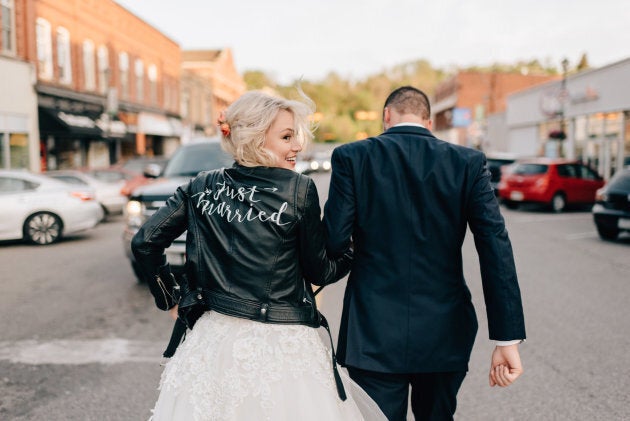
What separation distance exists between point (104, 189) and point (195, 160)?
29.1 ft

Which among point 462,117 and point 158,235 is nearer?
point 158,235

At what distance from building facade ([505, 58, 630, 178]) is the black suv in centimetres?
2184

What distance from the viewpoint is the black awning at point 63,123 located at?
23.5 meters

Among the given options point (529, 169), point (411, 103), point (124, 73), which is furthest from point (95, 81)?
point (411, 103)

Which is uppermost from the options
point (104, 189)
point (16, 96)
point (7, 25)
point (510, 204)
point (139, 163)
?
point (7, 25)

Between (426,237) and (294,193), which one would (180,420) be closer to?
(294,193)

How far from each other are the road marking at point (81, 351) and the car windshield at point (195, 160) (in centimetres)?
351

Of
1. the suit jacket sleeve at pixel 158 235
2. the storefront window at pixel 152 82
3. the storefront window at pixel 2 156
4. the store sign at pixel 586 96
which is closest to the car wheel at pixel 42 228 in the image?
the storefront window at pixel 2 156

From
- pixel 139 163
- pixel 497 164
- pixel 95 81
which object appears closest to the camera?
pixel 139 163

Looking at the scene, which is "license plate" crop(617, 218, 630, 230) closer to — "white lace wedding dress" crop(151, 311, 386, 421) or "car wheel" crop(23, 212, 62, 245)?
"white lace wedding dress" crop(151, 311, 386, 421)

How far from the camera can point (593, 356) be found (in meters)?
5.22

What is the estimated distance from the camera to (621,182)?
11930 mm

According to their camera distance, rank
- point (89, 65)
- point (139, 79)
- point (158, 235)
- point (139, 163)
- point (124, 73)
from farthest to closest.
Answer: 1. point (139, 79)
2. point (124, 73)
3. point (89, 65)
4. point (139, 163)
5. point (158, 235)

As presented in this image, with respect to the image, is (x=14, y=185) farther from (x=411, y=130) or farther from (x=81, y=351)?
(x=411, y=130)
